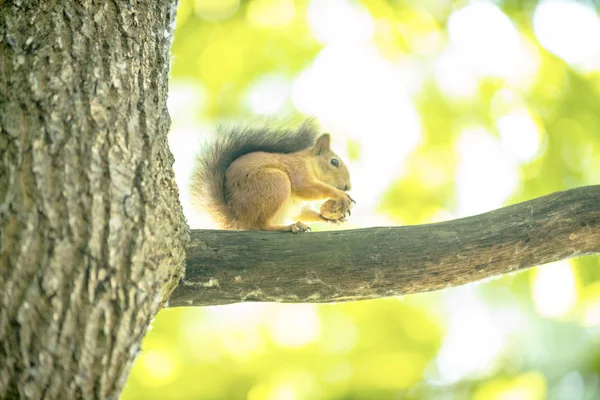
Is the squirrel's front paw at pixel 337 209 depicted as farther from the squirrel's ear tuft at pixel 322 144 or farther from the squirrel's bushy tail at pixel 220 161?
the squirrel's ear tuft at pixel 322 144

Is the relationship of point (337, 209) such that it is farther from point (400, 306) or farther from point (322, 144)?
point (400, 306)

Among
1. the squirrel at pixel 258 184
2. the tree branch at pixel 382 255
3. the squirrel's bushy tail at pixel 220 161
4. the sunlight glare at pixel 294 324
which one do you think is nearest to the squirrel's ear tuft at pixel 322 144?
the squirrel at pixel 258 184

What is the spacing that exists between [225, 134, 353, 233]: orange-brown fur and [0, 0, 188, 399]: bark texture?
3.42ft

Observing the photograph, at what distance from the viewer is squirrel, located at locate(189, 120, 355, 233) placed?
369cm

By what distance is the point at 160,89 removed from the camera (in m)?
2.61

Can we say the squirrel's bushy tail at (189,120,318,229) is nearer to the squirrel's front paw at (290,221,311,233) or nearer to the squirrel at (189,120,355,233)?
the squirrel at (189,120,355,233)

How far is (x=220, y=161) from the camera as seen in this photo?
3.95m

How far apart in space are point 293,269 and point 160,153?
29.7 inches

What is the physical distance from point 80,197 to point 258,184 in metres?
1.67

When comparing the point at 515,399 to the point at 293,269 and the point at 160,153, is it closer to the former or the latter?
the point at 293,269

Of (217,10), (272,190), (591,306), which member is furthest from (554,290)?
(217,10)

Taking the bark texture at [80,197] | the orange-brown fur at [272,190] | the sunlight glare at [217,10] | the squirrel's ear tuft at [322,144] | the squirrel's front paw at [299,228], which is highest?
the sunlight glare at [217,10]

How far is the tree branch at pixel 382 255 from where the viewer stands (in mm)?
2775

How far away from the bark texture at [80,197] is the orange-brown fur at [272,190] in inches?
41.1
